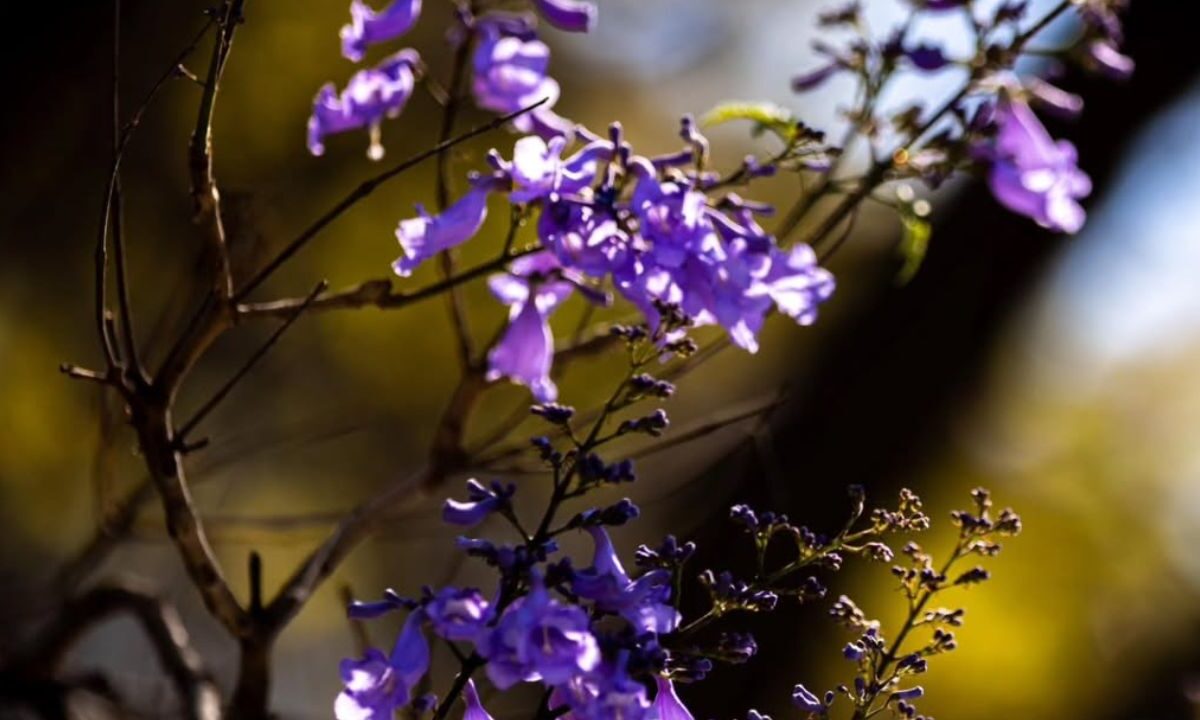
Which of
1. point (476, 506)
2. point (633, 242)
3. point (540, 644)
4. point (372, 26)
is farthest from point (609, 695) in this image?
point (372, 26)

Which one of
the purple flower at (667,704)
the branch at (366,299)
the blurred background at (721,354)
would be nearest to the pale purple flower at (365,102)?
the branch at (366,299)

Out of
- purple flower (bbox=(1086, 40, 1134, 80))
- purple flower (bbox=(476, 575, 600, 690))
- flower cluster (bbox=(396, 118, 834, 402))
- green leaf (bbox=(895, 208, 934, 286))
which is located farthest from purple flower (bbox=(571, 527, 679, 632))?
purple flower (bbox=(1086, 40, 1134, 80))

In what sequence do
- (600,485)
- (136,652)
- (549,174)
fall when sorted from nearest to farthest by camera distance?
1. (600,485)
2. (549,174)
3. (136,652)

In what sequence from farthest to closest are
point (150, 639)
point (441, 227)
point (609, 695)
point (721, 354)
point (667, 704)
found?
point (721, 354)
point (150, 639)
point (441, 227)
point (667, 704)
point (609, 695)

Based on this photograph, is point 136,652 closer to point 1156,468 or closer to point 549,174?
point 1156,468

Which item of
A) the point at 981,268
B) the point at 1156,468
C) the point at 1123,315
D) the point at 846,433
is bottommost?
the point at 846,433

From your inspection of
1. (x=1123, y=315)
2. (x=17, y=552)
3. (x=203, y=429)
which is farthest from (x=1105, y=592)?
(x=17, y=552)

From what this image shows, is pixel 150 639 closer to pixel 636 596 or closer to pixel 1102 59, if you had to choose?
pixel 636 596
